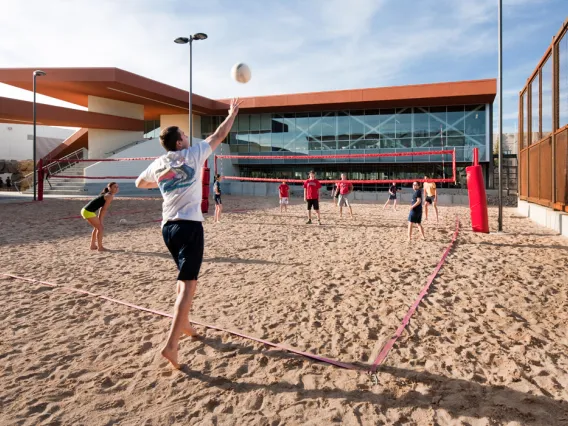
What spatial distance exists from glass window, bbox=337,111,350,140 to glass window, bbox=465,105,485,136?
805 centimetres

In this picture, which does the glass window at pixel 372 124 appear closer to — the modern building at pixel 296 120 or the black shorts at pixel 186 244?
the modern building at pixel 296 120

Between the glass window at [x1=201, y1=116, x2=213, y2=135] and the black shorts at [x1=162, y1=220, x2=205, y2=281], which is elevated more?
the glass window at [x1=201, y1=116, x2=213, y2=135]

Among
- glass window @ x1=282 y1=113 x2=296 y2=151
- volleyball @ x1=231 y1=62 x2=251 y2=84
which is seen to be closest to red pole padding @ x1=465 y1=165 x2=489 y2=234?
volleyball @ x1=231 y1=62 x2=251 y2=84

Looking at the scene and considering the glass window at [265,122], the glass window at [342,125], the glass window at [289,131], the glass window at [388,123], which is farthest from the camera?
the glass window at [265,122]

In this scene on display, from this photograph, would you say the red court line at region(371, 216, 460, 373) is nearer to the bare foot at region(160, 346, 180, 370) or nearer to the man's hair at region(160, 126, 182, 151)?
the bare foot at region(160, 346, 180, 370)

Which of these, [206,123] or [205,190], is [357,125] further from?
[205,190]

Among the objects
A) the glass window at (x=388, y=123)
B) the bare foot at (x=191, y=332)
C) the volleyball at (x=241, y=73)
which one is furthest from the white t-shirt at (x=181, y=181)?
the glass window at (x=388, y=123)

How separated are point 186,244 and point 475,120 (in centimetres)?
2672

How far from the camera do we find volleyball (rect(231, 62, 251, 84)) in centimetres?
770

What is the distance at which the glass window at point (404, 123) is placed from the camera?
85.9 ft

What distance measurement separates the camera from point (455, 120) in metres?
25.1

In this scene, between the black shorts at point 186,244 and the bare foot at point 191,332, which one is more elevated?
the black shorts at point 186,244

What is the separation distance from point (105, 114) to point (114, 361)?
25.5 m

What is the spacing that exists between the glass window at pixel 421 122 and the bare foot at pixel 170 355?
26195 mm
